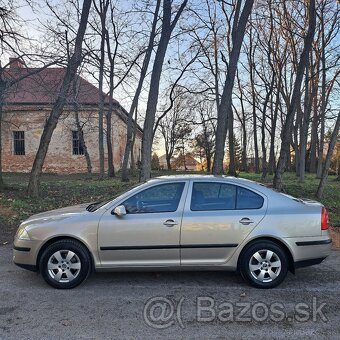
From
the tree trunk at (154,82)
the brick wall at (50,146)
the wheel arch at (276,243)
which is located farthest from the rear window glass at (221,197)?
the brick wall at (50,146)

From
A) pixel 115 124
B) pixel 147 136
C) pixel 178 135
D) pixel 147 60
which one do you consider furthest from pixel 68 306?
pixel 178 135

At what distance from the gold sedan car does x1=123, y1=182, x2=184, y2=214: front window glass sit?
14 millimetres

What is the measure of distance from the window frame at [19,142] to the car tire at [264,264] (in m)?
30.7

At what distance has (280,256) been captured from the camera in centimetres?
471

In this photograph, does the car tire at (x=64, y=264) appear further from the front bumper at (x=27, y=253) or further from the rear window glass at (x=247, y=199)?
the rear window glass at (x=247, y=199)

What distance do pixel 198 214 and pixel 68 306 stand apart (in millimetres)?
1988

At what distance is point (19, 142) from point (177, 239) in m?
31.0

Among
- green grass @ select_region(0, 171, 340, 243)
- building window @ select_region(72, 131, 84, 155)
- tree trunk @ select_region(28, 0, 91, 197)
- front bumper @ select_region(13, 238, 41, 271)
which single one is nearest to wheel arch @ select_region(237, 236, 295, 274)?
front bumper @ select_region(13, 238, 41, 271)

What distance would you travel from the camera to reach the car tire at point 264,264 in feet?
15.4

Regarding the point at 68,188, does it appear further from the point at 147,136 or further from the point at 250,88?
the point at 250,88

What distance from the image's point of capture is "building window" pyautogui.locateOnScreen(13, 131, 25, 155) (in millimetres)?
31859

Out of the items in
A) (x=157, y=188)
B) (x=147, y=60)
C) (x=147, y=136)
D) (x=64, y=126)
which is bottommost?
(x=157, y=188)

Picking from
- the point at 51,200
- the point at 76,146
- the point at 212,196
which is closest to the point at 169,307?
the point at 212,196

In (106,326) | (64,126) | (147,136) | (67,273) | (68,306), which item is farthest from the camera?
(64,126)
